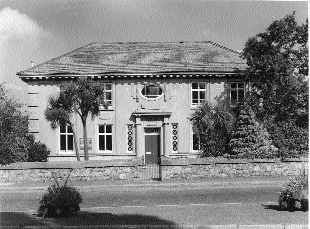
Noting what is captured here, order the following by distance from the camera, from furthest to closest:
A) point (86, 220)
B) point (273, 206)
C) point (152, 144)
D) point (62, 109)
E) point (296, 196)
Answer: point (152, 144) → point (62, 109) → point (273, 206) → point (296, 196) → point (86, 220)

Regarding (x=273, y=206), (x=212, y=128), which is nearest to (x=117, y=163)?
(x=212, y=128)

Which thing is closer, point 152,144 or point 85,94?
point 85,94

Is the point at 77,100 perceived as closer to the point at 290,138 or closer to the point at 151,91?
the point at 151,91

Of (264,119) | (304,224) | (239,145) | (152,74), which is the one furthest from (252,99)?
(304,224)

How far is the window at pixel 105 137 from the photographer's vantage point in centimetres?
2797

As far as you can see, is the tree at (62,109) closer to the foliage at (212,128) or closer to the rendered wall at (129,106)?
the rendered wall at (129,106)

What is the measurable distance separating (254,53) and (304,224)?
679 inches

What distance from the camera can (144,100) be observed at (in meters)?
27.8

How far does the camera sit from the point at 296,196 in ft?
35.5

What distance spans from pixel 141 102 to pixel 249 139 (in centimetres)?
817

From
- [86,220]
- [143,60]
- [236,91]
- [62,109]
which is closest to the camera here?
[86,220]

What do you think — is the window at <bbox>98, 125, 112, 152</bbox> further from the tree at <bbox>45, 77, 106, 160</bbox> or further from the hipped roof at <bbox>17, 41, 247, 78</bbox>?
the tree at <bbox>45, 77, 106, 160</bbox>

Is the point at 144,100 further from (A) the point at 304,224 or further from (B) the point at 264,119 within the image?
(A) the point at 304,224

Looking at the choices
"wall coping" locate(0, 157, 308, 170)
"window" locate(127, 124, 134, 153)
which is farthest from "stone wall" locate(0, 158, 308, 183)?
"window" locate(127, 124, 134, 153)
